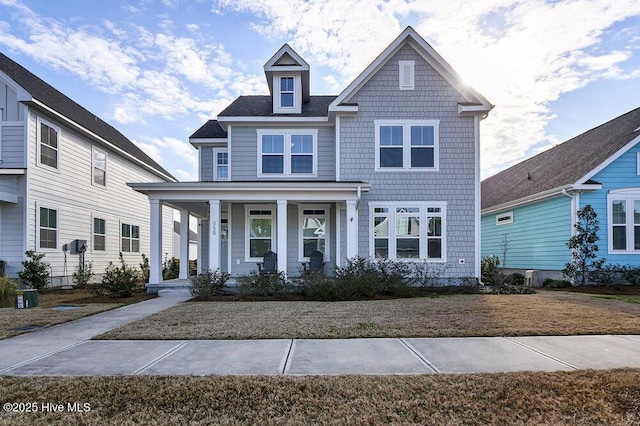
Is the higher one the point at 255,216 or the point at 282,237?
the point at 255,216

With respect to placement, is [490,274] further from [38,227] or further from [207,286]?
[38,227]

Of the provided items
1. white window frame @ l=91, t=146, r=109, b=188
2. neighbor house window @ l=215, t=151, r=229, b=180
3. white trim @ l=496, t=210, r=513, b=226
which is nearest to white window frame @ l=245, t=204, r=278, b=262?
neighbor house window @ l=215, t=151, r=229, b=180

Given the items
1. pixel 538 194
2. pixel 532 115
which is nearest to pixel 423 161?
pixel 538 194

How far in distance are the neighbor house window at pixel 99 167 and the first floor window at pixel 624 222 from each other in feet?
65.7

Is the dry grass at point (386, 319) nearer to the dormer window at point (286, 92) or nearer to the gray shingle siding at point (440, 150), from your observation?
the gray shingle siding at point (440, 150)

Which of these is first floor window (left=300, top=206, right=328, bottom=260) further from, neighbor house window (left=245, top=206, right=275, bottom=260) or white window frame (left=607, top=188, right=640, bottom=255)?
white window frame (left=607, top=188, right=640, bottom=255)

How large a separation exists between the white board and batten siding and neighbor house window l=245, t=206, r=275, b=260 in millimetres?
4856

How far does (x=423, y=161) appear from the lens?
1388cm

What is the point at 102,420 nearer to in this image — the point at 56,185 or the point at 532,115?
the point at 56,185

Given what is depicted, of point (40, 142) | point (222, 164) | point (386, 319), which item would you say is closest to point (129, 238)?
point (40, 142)

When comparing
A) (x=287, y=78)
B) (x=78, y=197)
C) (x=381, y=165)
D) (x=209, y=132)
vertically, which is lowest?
(x=78, y=197)

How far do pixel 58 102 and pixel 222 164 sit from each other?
665 centimetres

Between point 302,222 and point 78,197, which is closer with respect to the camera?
point 302,222

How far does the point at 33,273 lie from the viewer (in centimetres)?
1310
